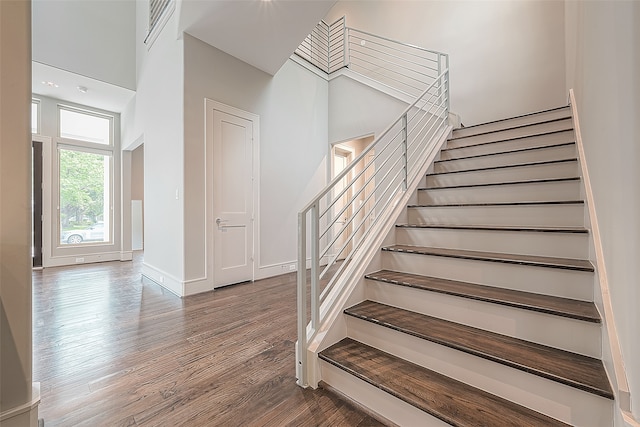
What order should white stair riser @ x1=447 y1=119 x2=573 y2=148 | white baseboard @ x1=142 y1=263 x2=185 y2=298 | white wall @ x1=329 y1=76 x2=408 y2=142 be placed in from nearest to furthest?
1. white stair riser @ x1=447 y1=119 x2=573 y2=148
2. white baseboard @ x1=142 y1=263 x2=185 y2=298
3. white wall @ x1=329 y1=76 x2=408 y2=142

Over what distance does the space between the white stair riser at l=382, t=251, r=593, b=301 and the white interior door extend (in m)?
2.29

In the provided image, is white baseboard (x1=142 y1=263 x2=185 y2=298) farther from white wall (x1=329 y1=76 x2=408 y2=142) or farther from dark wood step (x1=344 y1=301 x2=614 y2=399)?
white wall (x1=329 y1=76 x2=408 y2=142)

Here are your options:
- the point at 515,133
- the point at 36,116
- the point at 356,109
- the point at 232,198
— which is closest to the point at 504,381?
the point at 515,133

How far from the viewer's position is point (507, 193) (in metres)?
2.15

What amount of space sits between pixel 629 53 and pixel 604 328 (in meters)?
1.02

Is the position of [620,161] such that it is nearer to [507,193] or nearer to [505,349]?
[505,349]

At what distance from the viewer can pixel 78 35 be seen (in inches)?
173

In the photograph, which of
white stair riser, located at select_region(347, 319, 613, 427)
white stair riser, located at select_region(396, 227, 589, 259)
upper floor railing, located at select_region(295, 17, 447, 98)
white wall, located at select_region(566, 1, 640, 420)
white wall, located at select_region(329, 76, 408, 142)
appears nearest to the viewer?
white wall, located at select_region(566, 1, 640, 420)

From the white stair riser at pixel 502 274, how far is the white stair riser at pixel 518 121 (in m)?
2.20

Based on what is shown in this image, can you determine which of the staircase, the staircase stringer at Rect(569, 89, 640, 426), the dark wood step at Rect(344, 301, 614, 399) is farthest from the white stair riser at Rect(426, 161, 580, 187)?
the dark wood step at Rect(344, 301, 614, 399)

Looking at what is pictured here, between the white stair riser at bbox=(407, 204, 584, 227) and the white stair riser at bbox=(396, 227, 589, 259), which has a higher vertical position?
the white stair riser at bbox=(407, 204, 584, 227)

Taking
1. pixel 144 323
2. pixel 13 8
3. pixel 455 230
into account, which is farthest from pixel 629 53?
pixel 144 323

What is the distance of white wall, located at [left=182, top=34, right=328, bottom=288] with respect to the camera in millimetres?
3246

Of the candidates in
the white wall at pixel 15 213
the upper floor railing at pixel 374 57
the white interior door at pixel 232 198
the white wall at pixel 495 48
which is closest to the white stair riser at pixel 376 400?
the white wall at pixel 15 213
